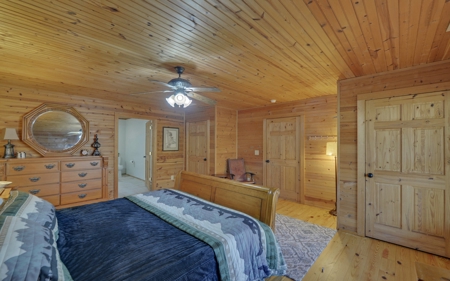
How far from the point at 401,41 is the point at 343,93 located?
47.5 inches

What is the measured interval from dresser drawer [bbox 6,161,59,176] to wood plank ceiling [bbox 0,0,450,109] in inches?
53.6

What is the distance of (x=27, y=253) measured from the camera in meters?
1.00

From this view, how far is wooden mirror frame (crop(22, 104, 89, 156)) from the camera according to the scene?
3.73 metres

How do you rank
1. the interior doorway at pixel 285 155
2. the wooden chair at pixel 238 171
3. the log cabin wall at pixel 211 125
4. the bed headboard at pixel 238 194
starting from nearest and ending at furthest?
the bed headboard at pixel 238 194
the interior doorway at pixel 285 155
the wooden chair at pixel 238 171
the log cabin wall at pixel 211 125

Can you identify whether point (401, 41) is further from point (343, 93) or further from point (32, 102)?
point (32, 102)

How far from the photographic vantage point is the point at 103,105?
459cm

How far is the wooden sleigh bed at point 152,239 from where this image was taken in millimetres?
1154

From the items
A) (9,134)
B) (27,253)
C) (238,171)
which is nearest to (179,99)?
(27,253)

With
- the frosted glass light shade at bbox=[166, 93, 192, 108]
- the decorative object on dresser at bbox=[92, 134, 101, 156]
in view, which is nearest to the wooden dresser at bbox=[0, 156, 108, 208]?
the decorative object on dresser at bbox=[92, 134, 101, 156]

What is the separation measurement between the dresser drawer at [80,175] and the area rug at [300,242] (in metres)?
3.55

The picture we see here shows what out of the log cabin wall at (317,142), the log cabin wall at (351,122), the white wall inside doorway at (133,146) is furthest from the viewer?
the white wall inside doorway at (133,146)

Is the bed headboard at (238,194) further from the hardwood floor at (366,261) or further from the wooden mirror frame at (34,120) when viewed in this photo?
the wooden mirror frame at (34,120)

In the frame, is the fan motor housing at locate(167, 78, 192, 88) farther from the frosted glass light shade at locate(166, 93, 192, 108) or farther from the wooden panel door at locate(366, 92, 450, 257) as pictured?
the wooden panel door at locate(366, 92, 450, 257)

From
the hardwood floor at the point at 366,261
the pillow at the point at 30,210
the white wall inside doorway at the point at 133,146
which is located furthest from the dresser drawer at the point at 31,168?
the hardwood floor at the point at 366,261
